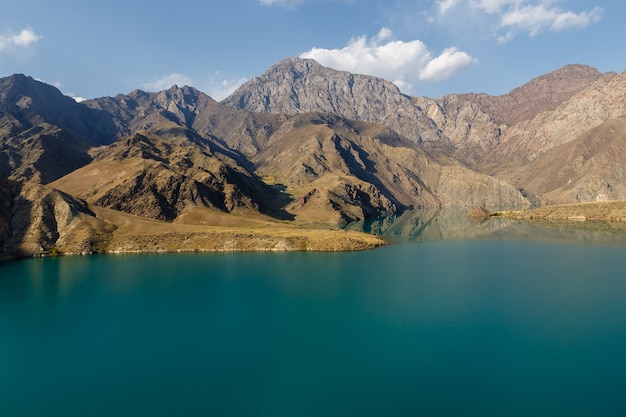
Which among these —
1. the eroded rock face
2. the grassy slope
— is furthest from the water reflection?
the eroded rock face

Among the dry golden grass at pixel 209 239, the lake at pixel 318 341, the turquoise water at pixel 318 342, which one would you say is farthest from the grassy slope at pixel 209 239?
the turquoise water at pixel 318 342

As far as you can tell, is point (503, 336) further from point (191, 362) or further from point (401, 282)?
point (191, 362)

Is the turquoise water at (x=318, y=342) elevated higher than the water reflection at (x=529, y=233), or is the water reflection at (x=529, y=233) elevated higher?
the water reflection at (x=529, y=233)

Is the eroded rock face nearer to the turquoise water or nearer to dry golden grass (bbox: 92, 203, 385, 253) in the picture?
dry golden grass (bbox: 92, 203, 385, 253)

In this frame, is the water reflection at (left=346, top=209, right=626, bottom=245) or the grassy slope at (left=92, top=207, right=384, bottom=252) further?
the water reflection at (left=346, top=209, right=626, bottom=245)

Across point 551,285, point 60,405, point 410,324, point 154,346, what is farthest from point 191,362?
point 551,285

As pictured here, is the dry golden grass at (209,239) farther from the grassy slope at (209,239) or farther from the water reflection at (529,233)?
the water reflection at (529,233)
